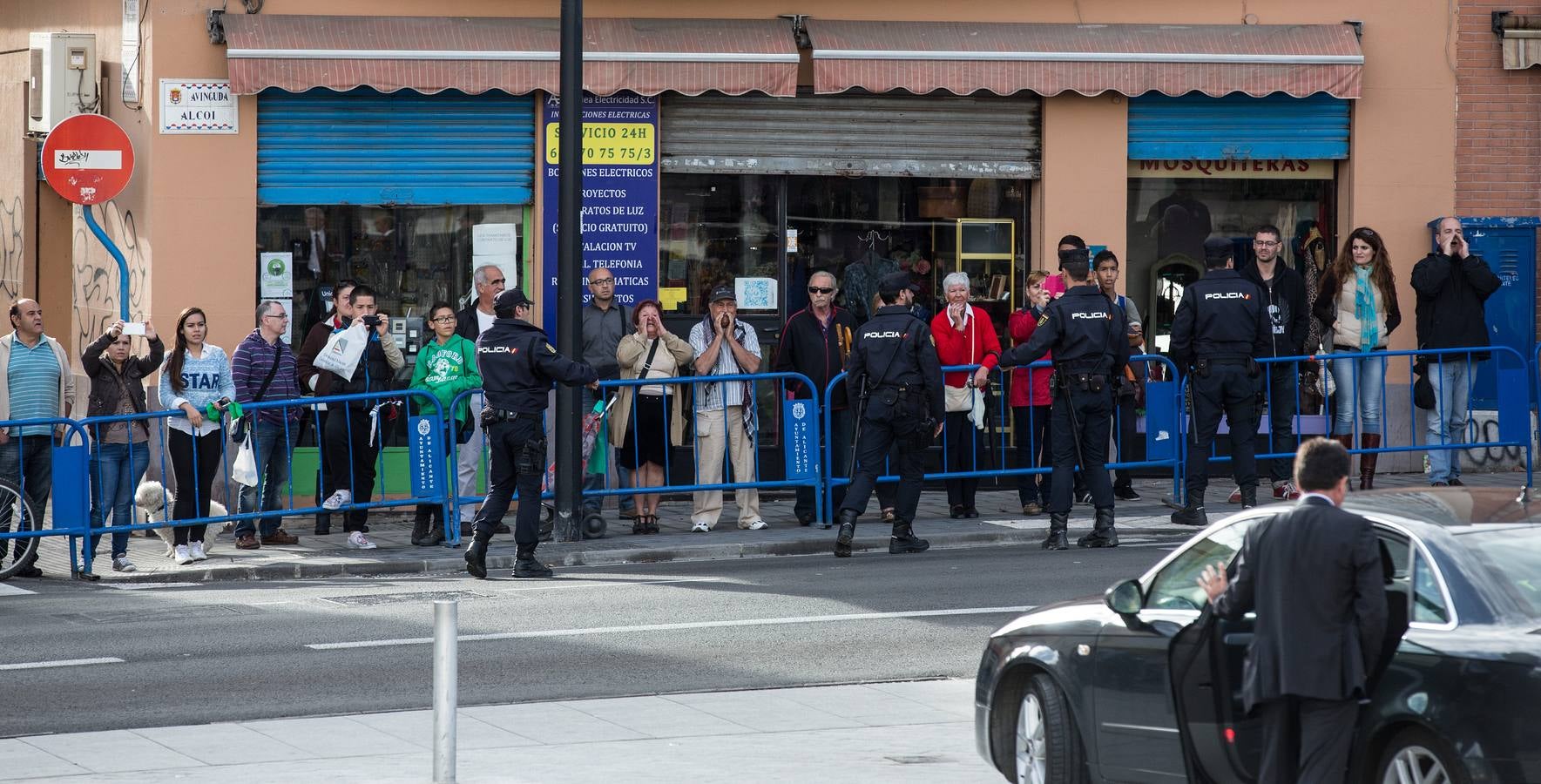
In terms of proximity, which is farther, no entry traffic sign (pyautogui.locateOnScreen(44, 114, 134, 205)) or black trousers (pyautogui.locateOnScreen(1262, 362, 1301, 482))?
black trousers (pyautogui.locateOnScreen(1262, 362, 1301, 482))

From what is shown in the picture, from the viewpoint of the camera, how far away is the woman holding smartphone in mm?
13219

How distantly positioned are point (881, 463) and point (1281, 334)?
3.91 m

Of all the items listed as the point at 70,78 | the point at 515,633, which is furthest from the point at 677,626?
the point at 70,78

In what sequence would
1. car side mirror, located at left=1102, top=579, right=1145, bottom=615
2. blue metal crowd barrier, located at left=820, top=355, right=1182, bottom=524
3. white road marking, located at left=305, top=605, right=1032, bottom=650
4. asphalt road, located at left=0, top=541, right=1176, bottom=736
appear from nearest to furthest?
car side mirror, located at left=1102, top=579, right=1145, bottom=615 → asphalt road, located at left=0, top=541, right=1176, bottom=736 → white road marking, located at left=305, top=605, right=1032, bottom=650 → blue metal crowd barrier, located at left=820, top=355, right=1182, bottom=524

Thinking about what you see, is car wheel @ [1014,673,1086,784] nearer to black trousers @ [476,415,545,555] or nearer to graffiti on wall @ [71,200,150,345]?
black trousers @ [476,415,545,555]

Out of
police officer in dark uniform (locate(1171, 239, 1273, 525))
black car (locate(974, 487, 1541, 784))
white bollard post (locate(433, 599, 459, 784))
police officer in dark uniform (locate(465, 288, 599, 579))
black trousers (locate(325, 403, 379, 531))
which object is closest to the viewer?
black car (locate(974, 487, 1541, 784))

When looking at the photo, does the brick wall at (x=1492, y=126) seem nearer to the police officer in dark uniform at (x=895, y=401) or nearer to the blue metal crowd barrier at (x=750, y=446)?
the police officer in dark uniform at (x=895, y=401)

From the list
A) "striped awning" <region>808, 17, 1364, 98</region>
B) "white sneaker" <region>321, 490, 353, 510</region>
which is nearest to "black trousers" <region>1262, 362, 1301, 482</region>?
"striped awning" <region>808, 17, 1364, 98</region>

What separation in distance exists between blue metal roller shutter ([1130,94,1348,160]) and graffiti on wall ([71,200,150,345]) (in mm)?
8269

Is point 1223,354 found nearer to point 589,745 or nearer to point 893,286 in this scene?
point 893,286

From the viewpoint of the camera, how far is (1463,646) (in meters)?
5.30

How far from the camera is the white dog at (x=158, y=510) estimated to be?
42.9 feet

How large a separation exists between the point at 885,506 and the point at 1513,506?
913 cm

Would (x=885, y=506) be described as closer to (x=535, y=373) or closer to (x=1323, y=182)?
(x=535, y=373)
